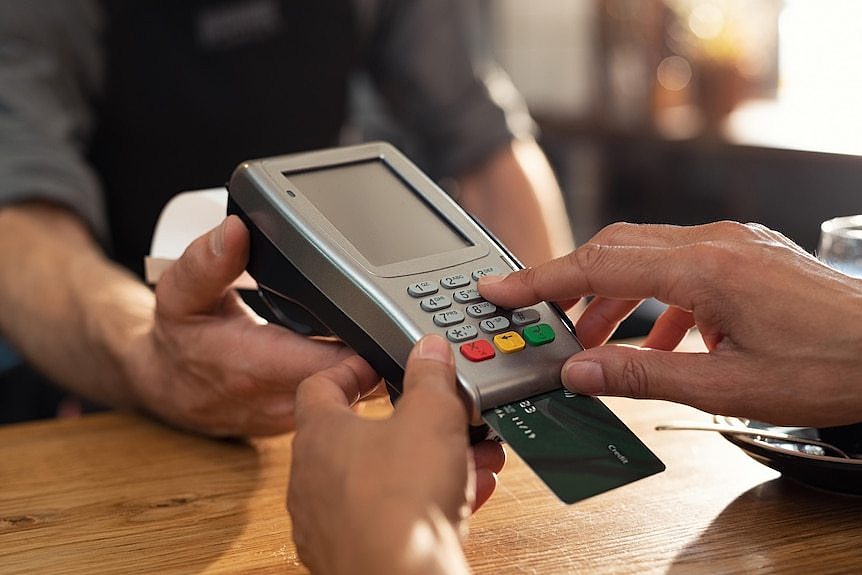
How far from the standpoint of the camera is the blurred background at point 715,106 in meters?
2.03

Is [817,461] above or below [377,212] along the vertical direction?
below

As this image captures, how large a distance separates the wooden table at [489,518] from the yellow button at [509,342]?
0.09 meters

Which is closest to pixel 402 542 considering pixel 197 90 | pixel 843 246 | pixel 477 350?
pixel 477 350

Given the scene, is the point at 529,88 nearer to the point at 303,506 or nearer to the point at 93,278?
the point at 93,278

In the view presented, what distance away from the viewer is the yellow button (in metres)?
0.49

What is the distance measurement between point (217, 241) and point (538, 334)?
196 mm

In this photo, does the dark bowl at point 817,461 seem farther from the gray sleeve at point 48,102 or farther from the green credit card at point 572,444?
the gray sleeve at point 48,102

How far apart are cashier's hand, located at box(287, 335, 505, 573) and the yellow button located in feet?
0.14

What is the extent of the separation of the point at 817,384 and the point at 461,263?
0.65 ft

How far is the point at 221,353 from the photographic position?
0.62 metres

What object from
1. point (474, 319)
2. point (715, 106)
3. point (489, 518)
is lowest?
point (715, 106)

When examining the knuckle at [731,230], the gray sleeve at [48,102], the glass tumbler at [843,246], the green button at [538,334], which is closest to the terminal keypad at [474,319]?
the green button at [538,334]

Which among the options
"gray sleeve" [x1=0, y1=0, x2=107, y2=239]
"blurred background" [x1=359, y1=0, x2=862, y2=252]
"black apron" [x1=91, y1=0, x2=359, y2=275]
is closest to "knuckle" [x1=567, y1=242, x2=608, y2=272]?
"gray sleeve" [x1=0, y1=0, x2=107, y2=239]

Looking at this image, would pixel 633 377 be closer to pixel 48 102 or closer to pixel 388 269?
pixel 388 269
